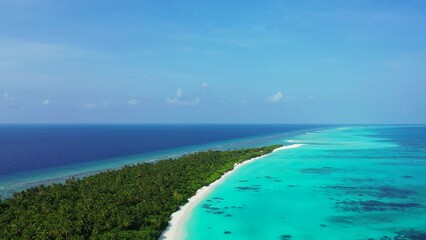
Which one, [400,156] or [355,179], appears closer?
[355,179]

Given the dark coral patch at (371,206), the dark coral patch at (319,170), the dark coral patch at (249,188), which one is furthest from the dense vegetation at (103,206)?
the dark coral patch at (319,170)

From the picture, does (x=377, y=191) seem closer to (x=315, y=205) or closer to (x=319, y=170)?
(x=315, y=205)

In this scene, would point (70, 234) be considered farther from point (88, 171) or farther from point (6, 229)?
point (88, 171)

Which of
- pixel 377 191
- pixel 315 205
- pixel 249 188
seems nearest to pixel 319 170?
pixel 377 191

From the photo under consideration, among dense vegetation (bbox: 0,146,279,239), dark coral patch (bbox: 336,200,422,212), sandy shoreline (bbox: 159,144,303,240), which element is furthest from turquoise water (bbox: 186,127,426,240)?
dense vegetation (bbox: 0,146,279,239)

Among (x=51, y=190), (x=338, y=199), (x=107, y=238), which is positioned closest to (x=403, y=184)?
(x=338, y=199)

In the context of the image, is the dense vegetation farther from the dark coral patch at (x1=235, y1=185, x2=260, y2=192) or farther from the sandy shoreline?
the dark coral patch at (x1=235, y1=185, x2=260, y2=192)

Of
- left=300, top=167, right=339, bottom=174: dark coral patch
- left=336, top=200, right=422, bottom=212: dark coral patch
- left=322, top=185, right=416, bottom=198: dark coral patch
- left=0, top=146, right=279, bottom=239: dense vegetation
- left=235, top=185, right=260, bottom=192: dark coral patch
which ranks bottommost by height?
left=336, top=200, right=422, bottom=212: dark coral patch
